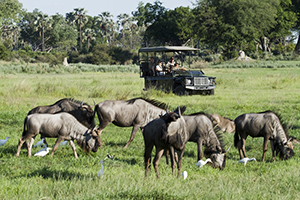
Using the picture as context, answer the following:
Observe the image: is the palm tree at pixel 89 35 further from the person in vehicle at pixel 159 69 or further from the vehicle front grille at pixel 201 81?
the vehicle front grille at pixel 201 81

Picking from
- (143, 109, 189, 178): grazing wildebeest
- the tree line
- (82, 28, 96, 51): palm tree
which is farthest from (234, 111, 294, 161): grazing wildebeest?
(82, 28, 96, 51): palm tree

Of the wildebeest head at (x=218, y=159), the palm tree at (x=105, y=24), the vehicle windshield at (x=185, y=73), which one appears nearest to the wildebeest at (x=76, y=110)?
the wildebeest head at (x=218, y=159)

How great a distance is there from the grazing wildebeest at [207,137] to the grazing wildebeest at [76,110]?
2.69 meters

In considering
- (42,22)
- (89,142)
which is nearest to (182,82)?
(89,142)

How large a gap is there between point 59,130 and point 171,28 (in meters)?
66.1

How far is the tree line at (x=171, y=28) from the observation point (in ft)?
188

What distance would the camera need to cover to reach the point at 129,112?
9016mm

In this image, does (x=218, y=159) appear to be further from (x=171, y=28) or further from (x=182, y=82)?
(x=171, y=28)

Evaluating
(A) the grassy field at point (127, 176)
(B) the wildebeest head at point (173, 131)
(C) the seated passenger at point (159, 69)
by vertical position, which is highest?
(C) the seated passenger at point (159, 69)

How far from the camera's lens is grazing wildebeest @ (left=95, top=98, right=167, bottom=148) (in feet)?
29.2

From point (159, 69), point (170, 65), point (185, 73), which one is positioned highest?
point (170, 65)

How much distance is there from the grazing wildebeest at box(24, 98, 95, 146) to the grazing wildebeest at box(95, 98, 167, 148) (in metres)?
0.23

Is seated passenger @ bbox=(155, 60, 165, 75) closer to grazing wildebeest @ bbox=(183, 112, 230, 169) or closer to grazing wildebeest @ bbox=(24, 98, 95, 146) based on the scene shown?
grazing wildebeest @ bbox=(24, 98, 95, 146)

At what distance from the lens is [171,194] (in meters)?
5.06
